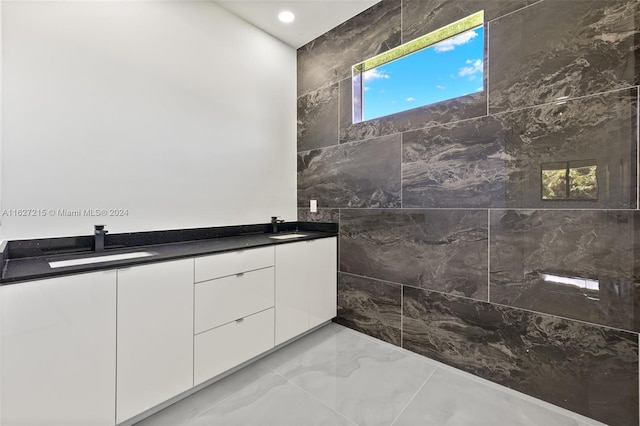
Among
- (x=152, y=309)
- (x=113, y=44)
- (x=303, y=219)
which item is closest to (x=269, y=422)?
(x=152, y=309)

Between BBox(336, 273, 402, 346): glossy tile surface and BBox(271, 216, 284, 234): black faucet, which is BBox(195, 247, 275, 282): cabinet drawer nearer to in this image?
BBox(271, 216, 284, 234): black faucet

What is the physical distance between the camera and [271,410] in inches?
61.9

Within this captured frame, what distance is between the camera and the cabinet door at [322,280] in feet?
7.98

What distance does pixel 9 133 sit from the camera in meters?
1.48

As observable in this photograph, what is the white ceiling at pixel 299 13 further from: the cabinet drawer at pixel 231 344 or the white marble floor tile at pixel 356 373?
the white marble floor tile at pixel 356 373

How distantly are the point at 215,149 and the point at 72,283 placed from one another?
1.46 m

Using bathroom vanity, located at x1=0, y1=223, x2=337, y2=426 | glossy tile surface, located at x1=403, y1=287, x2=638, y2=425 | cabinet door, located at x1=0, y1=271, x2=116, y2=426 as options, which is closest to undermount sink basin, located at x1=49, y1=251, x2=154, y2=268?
bathroom vanity, located at x1=0, y1=223, x2=337, y2=426

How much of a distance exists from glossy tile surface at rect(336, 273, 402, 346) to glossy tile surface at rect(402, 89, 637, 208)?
81cm

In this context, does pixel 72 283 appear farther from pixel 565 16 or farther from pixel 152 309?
pixel 565 16

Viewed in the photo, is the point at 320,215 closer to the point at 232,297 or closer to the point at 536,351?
the point at 232,297

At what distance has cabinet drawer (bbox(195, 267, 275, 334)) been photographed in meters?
1.67

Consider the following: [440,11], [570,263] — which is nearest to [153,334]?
[570,263]

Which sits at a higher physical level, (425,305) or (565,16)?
(565,16)

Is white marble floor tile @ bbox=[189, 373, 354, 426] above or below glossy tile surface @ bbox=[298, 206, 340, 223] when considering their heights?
below
